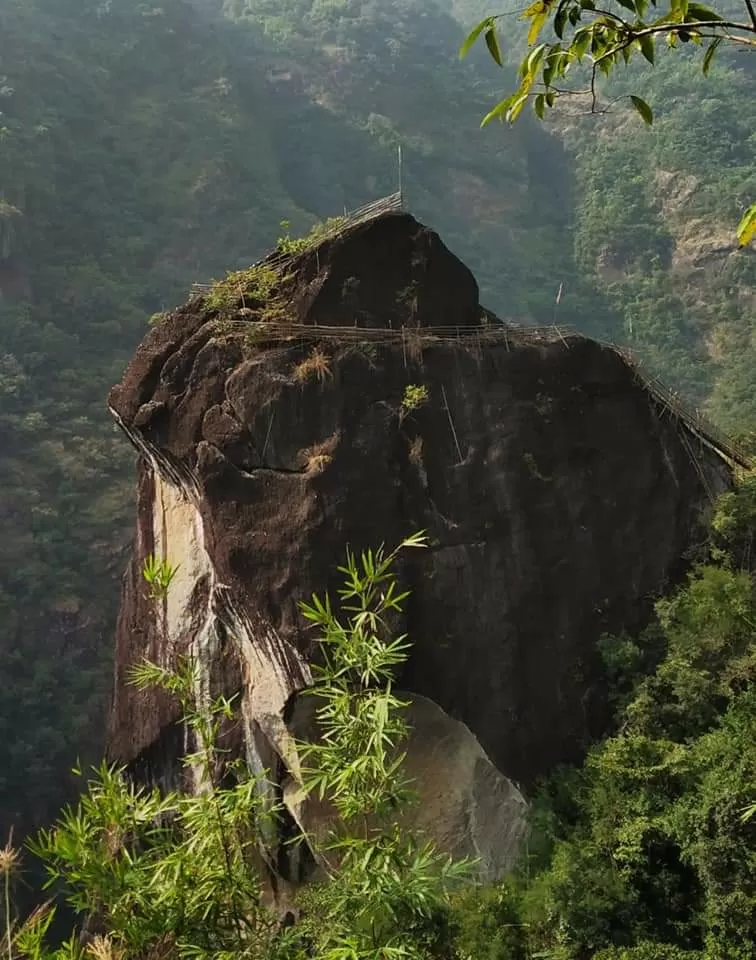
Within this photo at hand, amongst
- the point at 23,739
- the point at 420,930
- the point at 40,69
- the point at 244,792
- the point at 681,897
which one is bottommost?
the point at 23,739

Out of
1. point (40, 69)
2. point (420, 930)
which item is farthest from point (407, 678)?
point (40, 69)

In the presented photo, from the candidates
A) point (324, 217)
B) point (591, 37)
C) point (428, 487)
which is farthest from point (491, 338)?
point (324, 217)

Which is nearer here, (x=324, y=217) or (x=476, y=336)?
(x=476, y=336)

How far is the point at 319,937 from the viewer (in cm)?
586

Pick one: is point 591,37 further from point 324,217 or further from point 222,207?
point 324,217

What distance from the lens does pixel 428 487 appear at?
7160mm

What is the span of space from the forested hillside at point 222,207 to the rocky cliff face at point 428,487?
11538 mm

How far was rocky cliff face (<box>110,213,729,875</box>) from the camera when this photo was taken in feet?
22.6

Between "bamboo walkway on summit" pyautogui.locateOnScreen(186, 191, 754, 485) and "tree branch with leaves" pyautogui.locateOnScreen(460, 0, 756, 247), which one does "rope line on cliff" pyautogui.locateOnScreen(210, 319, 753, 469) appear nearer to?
"bamboo walkway on summit" pyautogui.locateOnScreen(186, 191, 754, 485)

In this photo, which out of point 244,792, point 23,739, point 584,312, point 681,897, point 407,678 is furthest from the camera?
point 584,312

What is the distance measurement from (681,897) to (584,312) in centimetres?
2944

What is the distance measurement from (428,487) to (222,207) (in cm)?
2922

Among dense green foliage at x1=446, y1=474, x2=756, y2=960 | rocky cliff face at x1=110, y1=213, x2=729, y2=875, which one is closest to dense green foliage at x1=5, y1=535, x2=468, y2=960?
dense green foliage at x1=446, y1=474, x2=756, y2=960

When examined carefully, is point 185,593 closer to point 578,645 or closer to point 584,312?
point 578,645
